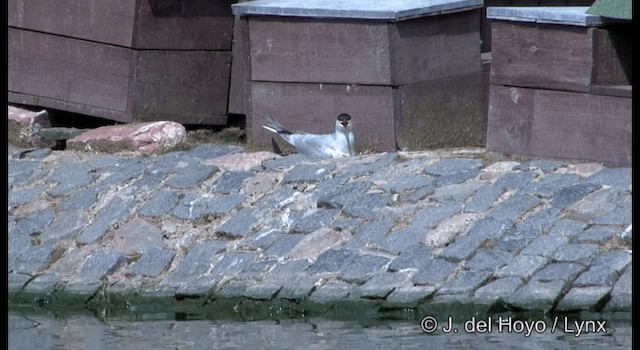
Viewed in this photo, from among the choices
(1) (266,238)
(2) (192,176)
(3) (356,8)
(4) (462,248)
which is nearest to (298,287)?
(1) (266,238)

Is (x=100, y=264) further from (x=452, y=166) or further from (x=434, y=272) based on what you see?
(x=452, y=166)

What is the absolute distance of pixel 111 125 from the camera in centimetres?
1177

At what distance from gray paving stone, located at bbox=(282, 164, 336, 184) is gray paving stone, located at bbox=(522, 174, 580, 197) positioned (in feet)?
4.69

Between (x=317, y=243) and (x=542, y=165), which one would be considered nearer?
(x=317, y=243)

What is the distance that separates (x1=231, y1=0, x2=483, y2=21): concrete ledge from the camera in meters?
10.3

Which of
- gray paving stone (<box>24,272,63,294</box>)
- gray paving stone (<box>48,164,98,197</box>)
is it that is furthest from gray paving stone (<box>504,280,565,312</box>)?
gray paving stone (<box>48,164,98,197</box>)

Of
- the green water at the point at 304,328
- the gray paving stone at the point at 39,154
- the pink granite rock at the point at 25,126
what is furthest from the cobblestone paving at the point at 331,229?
the pink granite rock at the point at 25,126

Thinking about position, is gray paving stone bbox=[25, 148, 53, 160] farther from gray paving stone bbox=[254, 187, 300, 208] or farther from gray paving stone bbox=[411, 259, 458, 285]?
gray paving stone bbox=[411, 259, 458, 285]

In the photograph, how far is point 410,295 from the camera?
816 centimetres

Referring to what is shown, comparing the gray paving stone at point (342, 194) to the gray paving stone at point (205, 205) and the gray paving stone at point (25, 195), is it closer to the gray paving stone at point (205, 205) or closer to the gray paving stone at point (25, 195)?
the gray paving stone at point (205, 205)

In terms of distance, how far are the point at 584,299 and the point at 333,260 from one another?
162 centimetres

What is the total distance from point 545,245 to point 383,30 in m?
2.51
